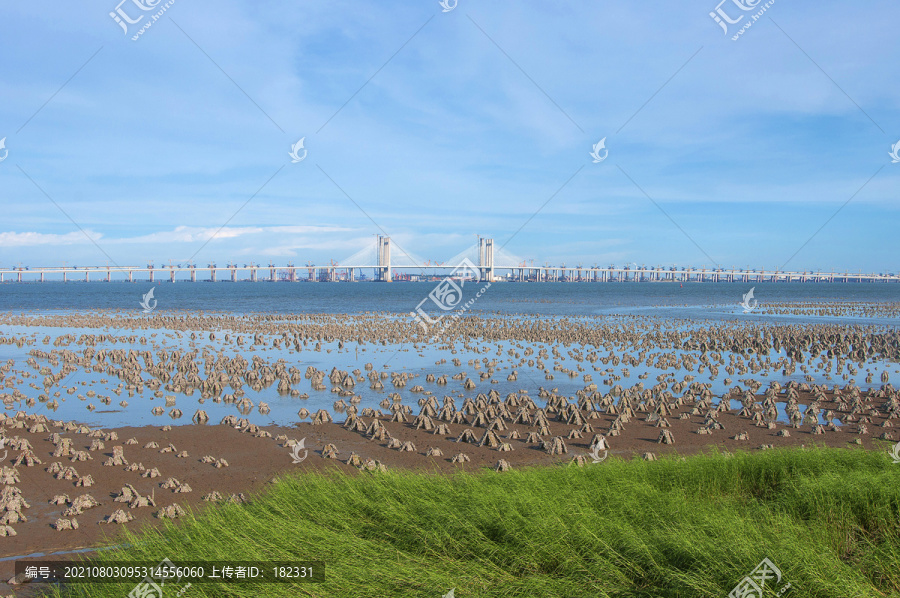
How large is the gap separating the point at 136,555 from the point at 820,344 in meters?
38.6

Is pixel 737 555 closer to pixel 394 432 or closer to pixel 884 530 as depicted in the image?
pixel 884 530

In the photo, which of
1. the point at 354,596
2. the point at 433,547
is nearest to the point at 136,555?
the point at 354,596

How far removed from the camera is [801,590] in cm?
592
